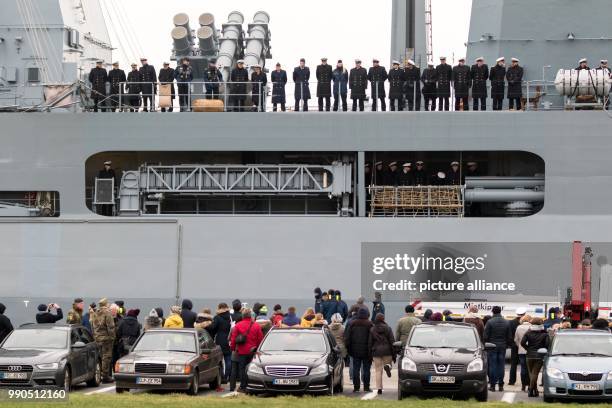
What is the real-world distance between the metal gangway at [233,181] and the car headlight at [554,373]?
11.0 metres

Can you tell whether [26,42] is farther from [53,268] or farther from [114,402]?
[114,402]

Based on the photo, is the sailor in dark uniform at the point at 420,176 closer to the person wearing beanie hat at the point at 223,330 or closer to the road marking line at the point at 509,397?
the person wearing beanie hat at the point at 223,330

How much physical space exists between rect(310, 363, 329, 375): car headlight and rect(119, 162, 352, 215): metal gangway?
33.2 ft

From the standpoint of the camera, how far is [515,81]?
2825cm

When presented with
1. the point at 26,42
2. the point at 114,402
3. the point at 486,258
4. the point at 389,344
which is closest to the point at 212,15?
the point at 26,42

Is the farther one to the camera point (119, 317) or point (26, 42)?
point (26, 42)

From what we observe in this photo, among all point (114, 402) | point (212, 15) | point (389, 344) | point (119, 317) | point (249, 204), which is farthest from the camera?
point (212, 15)

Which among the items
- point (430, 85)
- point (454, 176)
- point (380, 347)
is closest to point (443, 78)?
point (430, 85)

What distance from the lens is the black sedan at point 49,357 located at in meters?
18.3

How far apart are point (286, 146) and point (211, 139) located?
1.79m

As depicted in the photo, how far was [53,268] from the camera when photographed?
27.7 meters

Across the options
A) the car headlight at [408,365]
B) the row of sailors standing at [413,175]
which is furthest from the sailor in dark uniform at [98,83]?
the car headlight at [408,365]

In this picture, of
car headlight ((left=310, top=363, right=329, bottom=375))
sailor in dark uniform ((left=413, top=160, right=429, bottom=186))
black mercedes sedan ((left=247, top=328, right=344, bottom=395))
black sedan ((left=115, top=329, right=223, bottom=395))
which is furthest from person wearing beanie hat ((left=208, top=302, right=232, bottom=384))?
sailor in dark uniform ((left=413, top=160, right=429, bottom=186))

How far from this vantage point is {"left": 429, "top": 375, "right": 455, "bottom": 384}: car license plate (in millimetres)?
17953
